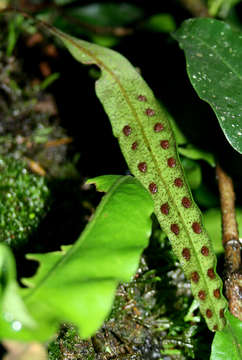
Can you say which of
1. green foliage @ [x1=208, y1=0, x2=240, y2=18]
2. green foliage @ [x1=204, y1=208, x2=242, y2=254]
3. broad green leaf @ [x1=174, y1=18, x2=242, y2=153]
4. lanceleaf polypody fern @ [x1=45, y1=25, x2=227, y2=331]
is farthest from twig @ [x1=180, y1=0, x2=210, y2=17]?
green foliage @ [x1=204, y1=208, x2=242, y2=254]

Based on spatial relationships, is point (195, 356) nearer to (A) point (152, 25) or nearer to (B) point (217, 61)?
(B) point (217, 61)

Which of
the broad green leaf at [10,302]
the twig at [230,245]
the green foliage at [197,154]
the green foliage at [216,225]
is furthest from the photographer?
the green foliage at [197,154]

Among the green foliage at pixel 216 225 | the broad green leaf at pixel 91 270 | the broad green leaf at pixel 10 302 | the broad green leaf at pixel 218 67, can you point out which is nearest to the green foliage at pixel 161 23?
the broad green leaf at pixel 218 67

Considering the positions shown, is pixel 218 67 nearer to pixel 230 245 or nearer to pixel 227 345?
pixel 230 245

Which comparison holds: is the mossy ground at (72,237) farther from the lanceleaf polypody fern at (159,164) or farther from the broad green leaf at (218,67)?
the broad green leaf at (218,67)

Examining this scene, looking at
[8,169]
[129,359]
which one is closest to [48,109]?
[8,169]

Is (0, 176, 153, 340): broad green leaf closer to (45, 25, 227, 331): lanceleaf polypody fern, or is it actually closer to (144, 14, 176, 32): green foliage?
(45, 25, 227, 331): lanceleaf polypody fern
